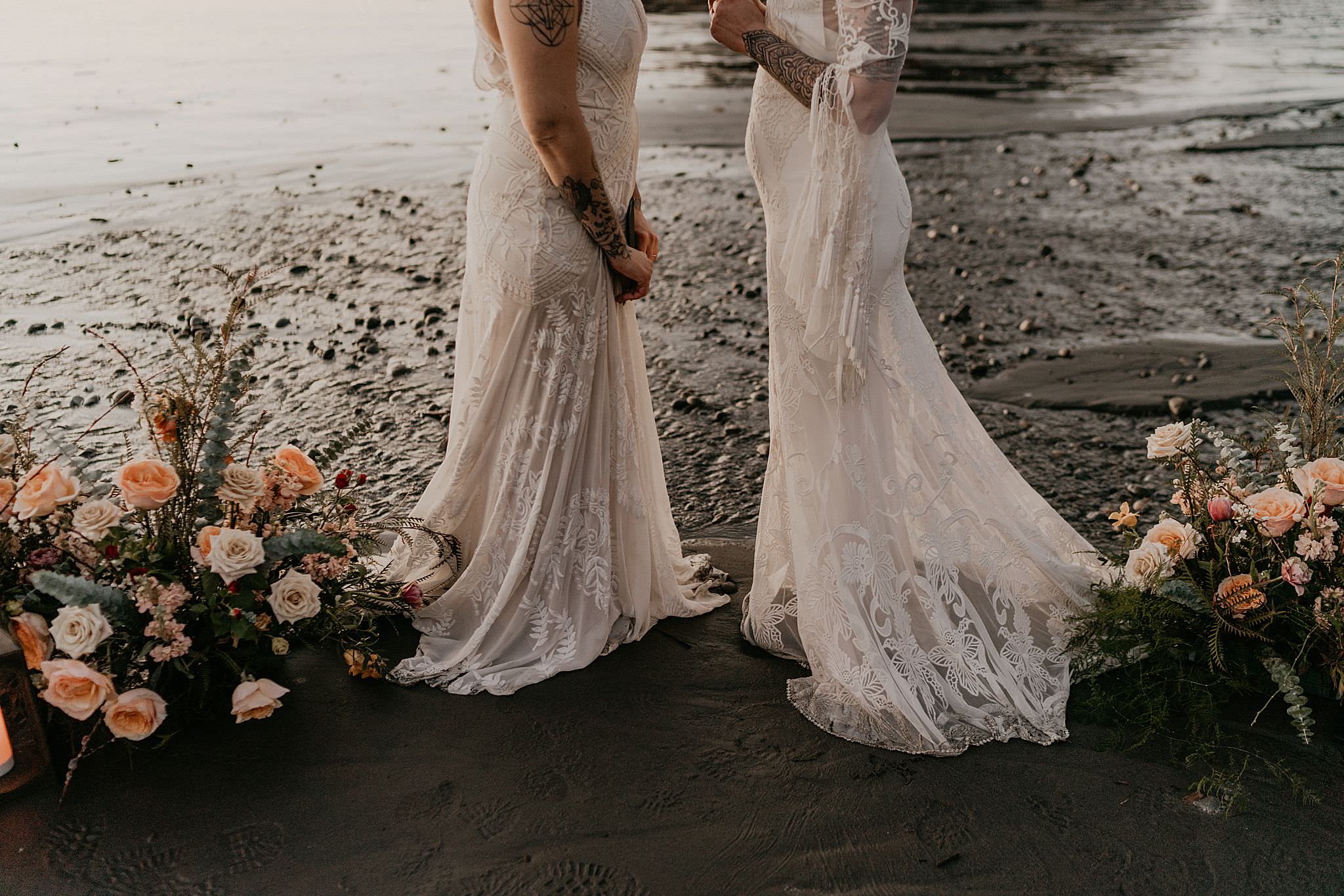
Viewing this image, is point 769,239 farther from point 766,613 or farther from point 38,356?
point 38,356

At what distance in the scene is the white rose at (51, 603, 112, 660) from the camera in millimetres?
3088

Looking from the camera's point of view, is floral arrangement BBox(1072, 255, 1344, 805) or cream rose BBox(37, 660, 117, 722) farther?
floral arrangement BBox(1072, 255, 1344, 805)

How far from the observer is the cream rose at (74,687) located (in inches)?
121

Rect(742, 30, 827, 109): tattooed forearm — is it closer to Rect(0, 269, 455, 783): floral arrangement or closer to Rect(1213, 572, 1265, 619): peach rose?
Rect(0, 269, 455, 783): floral arrangement

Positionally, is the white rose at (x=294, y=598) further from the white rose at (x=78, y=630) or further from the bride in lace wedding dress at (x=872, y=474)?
the bride in lace wedding dress at (x=872, y=474)

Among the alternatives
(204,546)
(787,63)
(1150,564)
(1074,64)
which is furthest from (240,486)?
(1074,64)

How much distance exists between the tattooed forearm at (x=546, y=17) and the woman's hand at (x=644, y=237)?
750mm

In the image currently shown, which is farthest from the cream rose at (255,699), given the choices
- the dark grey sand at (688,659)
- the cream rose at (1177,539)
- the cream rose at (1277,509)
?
the cream rose at (1277,509)

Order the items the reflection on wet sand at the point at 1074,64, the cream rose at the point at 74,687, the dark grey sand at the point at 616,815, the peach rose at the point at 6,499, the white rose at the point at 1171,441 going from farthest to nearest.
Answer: the reflection on wet sand at the point at 1074,64 < the white rose at the point at 1171,441 < the peach rose at the point at 6,499 < the cream rose at the point at 74,687 < the dark grey sand at the point at 616,815

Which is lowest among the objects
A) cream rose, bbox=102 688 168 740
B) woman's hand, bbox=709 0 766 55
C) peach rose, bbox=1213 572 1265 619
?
peach rose, bbox=1213 572 1265 619

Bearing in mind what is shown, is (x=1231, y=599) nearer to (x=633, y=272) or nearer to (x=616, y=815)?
(x=616, y=815)

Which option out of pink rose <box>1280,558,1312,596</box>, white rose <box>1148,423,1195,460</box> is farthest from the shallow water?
pink rose <box>1280,558,1312,596</box>

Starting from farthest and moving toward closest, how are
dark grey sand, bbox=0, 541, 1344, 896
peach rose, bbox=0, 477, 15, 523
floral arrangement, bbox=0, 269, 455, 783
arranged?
peach rose, bbox=0, 477, 15, 523
floral arrangement, bbox=0, 269, 455, 783
dark grey sand, bbox=0, 541, 1344, 896

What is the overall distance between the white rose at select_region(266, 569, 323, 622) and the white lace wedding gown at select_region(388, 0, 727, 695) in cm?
46
